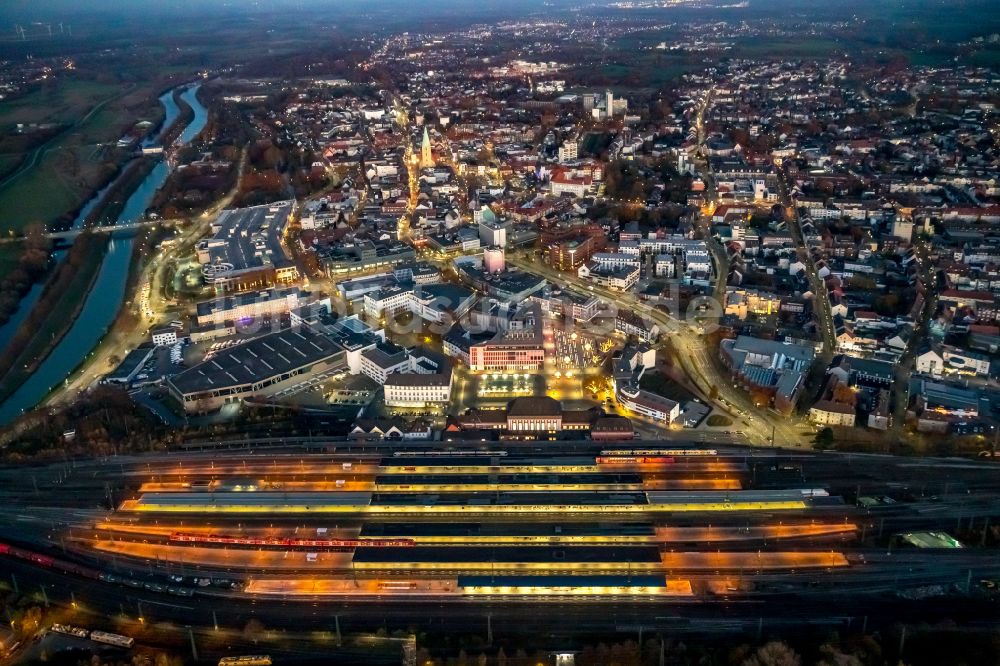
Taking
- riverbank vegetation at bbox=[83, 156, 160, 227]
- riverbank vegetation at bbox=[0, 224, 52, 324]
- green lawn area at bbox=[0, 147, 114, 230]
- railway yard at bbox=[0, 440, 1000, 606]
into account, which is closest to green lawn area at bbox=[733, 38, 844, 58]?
riverbank vegetation at bbox=[83, 156, 160, 227]

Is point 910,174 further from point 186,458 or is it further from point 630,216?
point 186,458

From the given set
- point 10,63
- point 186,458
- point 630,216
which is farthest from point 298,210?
point 10,63

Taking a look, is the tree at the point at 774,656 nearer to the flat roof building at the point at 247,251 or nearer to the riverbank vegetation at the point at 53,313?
the riverbank vegetation at the point at 53,313

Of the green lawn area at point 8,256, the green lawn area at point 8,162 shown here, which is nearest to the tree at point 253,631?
the green lawn area at point 8,256

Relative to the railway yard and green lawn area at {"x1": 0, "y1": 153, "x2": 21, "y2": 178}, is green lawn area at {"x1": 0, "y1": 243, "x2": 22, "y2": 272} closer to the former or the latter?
green lawn area at {"x1": 0, "y1": 153, "x2": 21, "y2": 178}

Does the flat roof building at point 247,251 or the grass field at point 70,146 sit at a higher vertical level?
the grass field at point 70,146

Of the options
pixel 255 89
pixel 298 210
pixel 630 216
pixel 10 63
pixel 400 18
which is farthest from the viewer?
pixel 400 18
